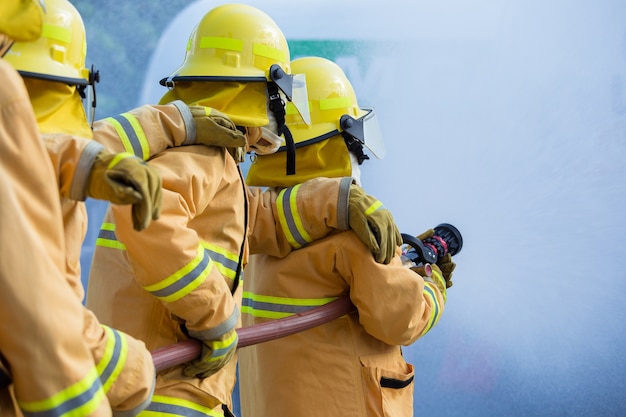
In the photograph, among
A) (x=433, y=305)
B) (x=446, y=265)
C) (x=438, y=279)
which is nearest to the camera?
(x=433, y=305)

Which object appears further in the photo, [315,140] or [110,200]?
[315,140]

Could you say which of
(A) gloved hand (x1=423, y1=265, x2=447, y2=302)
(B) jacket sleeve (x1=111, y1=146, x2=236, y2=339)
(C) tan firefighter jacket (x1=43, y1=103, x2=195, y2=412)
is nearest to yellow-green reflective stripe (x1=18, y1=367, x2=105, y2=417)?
(C) tan firefighter jacket (x1=43, y1=103, x2=195, y2=412)

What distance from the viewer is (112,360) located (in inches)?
60.4

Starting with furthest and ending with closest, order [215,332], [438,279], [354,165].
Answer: [438,279] → [354,165] → [215,332]

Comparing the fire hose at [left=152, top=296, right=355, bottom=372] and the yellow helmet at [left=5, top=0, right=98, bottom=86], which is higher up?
the yellow helmet at [left=5, top=0, right=98, bottom=86]

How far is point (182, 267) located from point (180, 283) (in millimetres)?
38

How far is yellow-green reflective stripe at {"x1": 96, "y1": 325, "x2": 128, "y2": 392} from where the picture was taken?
1519 mm

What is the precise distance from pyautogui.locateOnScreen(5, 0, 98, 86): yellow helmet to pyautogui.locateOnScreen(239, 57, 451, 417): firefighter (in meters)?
0.81

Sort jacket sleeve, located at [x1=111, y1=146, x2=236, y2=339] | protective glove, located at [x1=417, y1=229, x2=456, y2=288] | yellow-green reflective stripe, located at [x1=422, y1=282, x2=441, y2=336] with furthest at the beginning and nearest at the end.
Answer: protective glove, located at [x1=417, y1=229, x2=456, y2=288]
yellow-green reflective stripe, located at [x1=422, y1=282, x2=441, y2=336]
jacket sleeve, located at [x1=111, y1=146, x2=236, y2=339]

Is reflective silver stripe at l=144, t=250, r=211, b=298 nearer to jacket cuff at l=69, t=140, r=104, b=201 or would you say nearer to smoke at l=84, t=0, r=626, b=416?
jacket cuff at l=69, t=140, r=104, b=201

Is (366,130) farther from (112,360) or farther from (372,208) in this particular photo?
(112,360)

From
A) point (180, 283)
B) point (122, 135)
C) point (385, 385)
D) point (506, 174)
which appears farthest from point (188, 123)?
point (506, 174)

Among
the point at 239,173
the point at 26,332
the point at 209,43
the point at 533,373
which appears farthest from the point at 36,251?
the point at 533,373

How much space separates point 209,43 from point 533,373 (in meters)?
2.86
